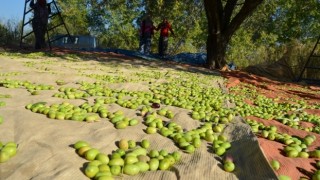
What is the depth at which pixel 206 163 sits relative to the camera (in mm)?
2766

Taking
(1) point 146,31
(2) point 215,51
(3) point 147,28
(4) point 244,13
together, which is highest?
(4) point 244,13

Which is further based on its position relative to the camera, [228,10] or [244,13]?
[228,10]

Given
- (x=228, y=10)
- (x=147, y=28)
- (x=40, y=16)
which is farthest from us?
(x=147, y=28)

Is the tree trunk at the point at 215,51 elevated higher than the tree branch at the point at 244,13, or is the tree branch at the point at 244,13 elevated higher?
the tree branch at the point at 244,13

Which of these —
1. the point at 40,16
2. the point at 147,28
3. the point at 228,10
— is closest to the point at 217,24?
the point at 228,10

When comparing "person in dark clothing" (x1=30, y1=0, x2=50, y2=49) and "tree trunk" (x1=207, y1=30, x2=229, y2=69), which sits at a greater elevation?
"person in dark clothing" (x1=30, y1=0, x2=50, y2=49)

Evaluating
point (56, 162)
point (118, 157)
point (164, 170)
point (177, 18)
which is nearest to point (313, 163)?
point (164, 170)

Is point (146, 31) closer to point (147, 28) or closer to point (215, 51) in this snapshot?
point (147, 28)

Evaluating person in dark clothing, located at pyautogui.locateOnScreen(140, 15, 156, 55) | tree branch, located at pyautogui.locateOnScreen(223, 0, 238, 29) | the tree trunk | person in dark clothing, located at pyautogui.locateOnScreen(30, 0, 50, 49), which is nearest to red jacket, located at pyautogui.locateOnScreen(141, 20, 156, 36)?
person in dark clothing, located at pyautogui.locateOnScreen(140, 15, 156, 55)

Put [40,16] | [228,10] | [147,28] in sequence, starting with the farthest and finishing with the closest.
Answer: [147,28]
[228,10]
[40,16]

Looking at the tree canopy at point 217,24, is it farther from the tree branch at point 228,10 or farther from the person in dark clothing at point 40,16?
the person in dark clothing at point 40,16

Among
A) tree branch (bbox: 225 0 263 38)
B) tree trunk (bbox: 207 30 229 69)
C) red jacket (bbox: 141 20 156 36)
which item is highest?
tree branch (bbox: 225 0 263 38)

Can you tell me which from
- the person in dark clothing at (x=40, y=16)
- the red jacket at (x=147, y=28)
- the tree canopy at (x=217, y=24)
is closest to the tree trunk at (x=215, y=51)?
the tree canopy at (x=217, y=24)

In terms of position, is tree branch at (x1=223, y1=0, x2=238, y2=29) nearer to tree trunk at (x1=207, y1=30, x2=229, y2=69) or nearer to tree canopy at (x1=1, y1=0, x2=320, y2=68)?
tree canopy at (x1=1, y1=0, x2=320, y2=68)
